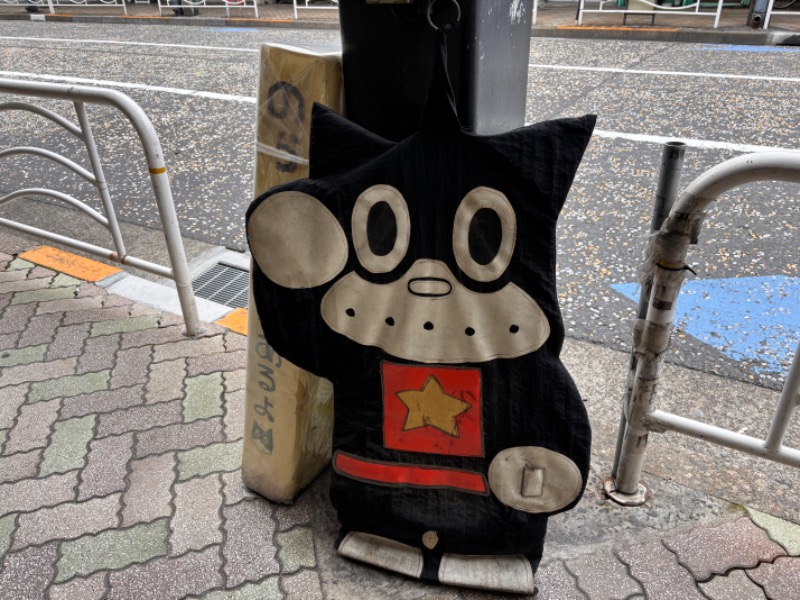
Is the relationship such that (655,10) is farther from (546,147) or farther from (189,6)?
(546,147)

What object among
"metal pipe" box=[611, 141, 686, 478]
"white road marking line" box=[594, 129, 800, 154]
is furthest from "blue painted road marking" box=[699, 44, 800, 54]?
"metal pipe" box=[611, 141, 686, 478]

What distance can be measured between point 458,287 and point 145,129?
62.9 inches

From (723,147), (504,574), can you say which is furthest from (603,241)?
(504,574)

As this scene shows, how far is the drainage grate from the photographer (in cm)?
321

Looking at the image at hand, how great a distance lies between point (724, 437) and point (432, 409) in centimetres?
80

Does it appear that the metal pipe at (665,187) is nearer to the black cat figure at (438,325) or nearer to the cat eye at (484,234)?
the black cat figure at (438,325)

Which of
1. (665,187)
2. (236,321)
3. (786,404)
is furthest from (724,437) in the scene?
(236,321)

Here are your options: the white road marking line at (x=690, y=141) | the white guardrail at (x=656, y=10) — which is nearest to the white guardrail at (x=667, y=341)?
the white road marking line at (x=690, y=141)

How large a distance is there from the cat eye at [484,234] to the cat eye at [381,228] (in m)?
0.12

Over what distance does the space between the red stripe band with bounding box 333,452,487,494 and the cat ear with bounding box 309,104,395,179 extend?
756mm

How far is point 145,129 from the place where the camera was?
240 centimetres

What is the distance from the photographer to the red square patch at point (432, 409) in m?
1.51

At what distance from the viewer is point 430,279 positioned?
4.62 feet

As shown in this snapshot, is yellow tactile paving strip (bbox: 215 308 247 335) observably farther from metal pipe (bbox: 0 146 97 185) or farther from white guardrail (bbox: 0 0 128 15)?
white guardrail (bbox: 0 0 128 15)
